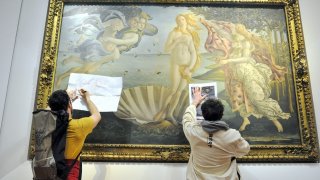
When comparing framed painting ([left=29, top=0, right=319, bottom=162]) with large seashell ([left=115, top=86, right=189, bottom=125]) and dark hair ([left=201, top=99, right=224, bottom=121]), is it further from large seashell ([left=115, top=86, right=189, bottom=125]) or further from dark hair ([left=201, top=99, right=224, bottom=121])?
dark hair ([left=201, top=99, right=224, bottom=121])

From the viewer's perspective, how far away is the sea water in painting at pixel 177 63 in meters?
2.82

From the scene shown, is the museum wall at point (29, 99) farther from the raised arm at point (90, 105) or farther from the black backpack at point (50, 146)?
the black backpack at point (50, 146)

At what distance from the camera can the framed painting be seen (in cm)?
278

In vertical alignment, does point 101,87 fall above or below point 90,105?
above

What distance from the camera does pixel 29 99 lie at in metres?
2.88

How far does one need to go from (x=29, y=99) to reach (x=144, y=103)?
108 cm

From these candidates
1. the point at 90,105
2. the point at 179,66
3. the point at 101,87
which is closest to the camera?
the point at 90,105

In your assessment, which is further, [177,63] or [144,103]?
[177,63]

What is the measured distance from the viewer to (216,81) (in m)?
2.95

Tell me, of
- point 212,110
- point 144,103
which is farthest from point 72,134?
point 212,110

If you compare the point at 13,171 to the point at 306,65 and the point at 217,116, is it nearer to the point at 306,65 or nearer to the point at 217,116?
the point at 217,116

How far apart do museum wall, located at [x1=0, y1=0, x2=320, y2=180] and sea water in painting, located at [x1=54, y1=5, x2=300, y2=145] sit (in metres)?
0.22

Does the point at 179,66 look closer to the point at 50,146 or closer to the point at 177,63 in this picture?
the point at 177,63

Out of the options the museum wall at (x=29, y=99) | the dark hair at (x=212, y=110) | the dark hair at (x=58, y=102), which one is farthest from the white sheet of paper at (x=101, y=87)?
the dark hair at (x=212, y=110)
